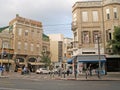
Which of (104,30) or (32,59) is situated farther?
(32,59)

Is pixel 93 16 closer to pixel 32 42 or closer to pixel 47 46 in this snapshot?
pixel 32 42

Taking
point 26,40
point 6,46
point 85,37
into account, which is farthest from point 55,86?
point 26,40

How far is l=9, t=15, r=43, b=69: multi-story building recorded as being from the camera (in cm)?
6569

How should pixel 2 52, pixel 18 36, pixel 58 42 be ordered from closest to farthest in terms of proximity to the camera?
pixel 2 52 < pixel 18 36 < pixel 58 42

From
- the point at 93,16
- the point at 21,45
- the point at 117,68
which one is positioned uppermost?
the point at 93,16

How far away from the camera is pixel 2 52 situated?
2338 inches

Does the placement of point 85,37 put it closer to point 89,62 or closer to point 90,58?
point 90,58

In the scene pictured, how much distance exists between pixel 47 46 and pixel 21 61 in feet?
47.2

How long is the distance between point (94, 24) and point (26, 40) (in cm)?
→ 3082

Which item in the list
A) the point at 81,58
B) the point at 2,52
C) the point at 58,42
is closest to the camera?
the point at 81,58

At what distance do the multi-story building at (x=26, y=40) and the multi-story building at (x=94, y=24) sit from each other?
26.7 metres

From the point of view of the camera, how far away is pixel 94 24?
42.5m

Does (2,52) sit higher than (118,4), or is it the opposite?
(118,4)

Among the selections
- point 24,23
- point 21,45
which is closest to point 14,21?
point 24,23
